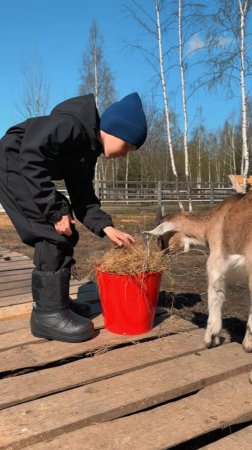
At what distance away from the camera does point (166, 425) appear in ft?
7.22

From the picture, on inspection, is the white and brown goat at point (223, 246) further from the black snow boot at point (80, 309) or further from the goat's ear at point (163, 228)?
the black snow boot at point (80, 309)

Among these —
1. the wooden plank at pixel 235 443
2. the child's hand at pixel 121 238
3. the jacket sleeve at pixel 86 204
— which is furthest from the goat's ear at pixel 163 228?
the wooden plank at pixel 235 443

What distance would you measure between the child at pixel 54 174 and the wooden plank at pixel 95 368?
1.15 feet

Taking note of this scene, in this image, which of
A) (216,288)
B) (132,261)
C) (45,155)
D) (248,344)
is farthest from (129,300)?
(45,155)

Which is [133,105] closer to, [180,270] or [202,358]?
[202,358]

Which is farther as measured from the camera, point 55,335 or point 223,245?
point 223,245

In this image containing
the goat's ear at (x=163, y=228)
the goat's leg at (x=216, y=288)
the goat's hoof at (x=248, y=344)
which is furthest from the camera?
the goat's ear at (x=163, y=228)

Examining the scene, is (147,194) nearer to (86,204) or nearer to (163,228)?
(163,228)

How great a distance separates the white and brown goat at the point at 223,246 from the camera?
3.29m

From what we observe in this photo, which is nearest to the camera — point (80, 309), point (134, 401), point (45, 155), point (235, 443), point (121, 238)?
point (235, 443)

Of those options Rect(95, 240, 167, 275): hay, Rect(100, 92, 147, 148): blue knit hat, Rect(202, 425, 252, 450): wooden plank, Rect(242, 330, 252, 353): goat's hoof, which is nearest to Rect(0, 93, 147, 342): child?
Rect(100, 92, 147, 148): blue knit hat

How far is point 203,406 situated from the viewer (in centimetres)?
238

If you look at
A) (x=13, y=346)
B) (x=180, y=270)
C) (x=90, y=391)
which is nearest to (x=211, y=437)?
(x=90, y=391)

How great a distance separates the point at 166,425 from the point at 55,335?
119 centimetres
